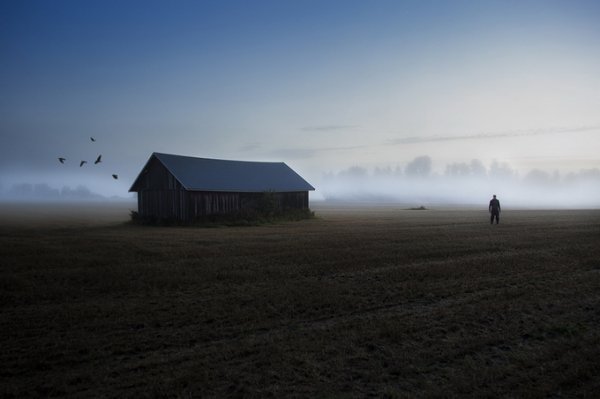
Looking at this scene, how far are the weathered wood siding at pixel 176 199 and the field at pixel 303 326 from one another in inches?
746

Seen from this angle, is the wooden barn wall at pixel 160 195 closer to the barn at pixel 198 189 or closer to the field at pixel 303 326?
the barn at pixel 198 189

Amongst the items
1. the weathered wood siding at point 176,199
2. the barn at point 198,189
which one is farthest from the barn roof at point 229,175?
the weathered wood siding at point 176,199

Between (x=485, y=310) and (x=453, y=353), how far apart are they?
8.67 feet

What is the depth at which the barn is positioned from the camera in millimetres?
34531

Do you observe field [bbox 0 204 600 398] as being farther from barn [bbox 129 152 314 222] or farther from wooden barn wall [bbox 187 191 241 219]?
barn [bbox 129 152 314 222]

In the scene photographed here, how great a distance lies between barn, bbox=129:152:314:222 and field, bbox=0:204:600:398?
19201 mm

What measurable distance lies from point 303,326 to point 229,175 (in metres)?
32.8

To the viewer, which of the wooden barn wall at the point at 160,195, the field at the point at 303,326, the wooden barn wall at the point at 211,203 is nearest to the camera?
the field at the point at 303,326

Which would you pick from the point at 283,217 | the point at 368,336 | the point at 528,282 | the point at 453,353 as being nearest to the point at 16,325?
Result: the point at 368,336

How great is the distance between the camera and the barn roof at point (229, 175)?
116 ft

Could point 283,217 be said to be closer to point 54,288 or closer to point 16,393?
point 54,288

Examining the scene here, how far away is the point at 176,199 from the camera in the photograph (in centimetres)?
3472

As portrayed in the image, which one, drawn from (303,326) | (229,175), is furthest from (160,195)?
(303,326)

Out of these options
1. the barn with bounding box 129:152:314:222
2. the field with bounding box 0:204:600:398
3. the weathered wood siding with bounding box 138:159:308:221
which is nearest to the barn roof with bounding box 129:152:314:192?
the barn with bounding box 129:152:314:222
